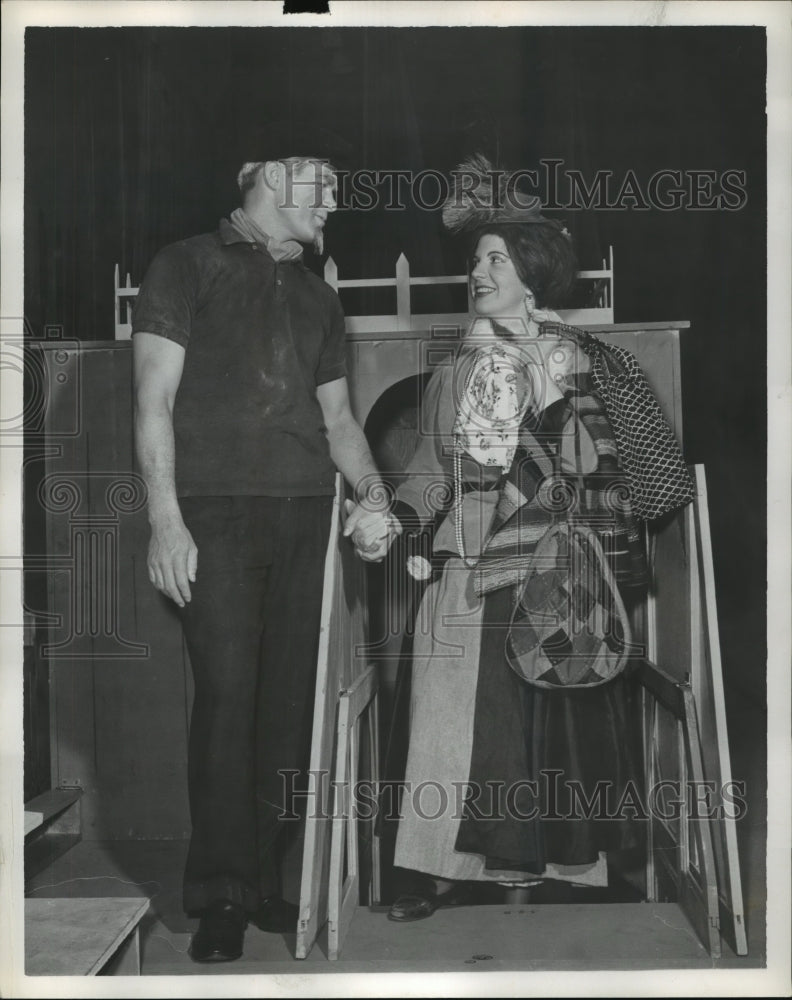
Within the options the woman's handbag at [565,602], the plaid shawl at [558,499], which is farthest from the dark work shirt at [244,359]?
the woman's handbag at [565,602]

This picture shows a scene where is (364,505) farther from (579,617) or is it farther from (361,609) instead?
(579,617)

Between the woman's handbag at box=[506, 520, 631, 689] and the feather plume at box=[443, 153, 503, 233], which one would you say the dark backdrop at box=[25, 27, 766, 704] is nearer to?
the feather plume at box=[443, 153, 503, 233]

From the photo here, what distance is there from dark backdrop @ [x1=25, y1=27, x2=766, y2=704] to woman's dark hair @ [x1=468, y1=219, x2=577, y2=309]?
5 centimetres

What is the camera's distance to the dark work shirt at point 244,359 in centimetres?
263

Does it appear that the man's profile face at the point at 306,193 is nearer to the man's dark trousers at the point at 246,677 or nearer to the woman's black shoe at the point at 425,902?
the man's dark trousers at the point at 246,677

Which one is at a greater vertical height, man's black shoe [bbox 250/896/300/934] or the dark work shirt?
the dark work shirt

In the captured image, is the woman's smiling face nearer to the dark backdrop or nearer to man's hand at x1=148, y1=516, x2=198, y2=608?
the dark backdrop

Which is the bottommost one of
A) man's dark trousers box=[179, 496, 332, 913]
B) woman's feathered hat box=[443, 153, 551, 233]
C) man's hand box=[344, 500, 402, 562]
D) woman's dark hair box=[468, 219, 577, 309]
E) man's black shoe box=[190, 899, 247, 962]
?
man's black shoe box=[190, 899, 247, 962]

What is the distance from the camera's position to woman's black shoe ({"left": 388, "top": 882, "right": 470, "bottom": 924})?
2.67 metres

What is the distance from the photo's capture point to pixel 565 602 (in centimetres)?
267

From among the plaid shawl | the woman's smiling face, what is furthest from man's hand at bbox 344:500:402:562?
the woman's smiling face

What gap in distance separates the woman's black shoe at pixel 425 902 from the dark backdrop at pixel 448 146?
80 cm

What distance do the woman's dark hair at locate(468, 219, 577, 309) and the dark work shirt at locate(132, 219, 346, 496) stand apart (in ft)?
1.41

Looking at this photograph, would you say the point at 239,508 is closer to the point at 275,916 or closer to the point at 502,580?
the point at 502,580
